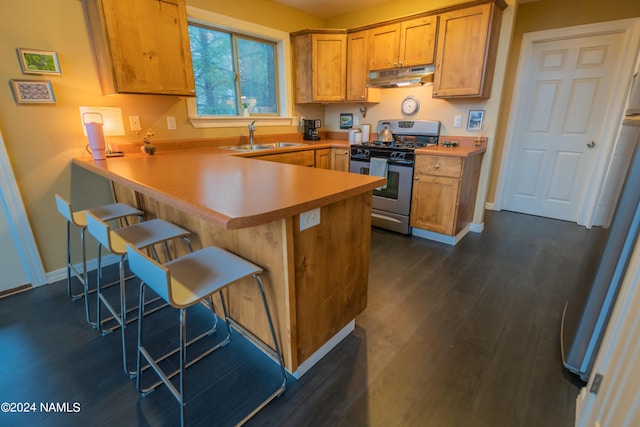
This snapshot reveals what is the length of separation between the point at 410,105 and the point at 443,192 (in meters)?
1.27

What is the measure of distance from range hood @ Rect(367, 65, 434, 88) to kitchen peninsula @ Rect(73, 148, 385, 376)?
2.11 meters

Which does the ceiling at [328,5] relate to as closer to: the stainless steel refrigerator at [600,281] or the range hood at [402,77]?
the range hood at [402,77]

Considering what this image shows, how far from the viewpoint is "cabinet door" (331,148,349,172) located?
3.56m

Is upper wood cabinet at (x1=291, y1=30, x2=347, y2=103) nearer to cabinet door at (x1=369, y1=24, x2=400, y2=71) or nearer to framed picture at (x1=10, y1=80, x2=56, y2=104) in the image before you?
cabinet door at (x1=369, y1=24, x2=400, y2=71)

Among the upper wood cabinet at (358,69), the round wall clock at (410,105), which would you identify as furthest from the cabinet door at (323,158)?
the round wall clock at (410,105)

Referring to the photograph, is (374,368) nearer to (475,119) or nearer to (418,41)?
(475,119)

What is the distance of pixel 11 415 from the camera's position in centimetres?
128

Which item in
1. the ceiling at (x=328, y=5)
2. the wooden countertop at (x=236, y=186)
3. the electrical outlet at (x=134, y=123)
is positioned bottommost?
the wooden countertop at (x=236, y=186)

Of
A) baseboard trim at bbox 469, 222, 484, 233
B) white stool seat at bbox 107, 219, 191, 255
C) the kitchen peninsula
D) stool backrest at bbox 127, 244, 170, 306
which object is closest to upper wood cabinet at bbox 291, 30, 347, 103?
baseboard trim at bbox 469, 222, 484, 233

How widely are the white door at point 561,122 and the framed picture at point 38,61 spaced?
4.58m

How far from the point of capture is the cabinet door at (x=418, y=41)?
9.60ft

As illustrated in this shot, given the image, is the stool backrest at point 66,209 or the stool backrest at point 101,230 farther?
the stool backrest at point 66,209

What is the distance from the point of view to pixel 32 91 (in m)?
2.01

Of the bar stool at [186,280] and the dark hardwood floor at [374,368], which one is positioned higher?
the bar stool at [186,280]
